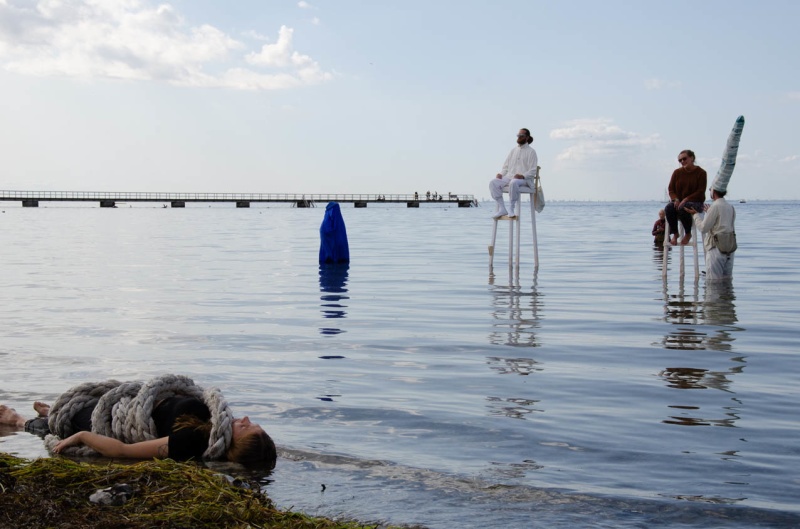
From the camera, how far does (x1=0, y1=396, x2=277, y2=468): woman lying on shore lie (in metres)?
5.12

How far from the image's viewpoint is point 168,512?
393 cm

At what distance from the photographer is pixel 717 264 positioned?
611 inches

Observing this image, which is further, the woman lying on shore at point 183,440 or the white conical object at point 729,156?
the white conical object at point 729,156

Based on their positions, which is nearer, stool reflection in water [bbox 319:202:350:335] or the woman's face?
the woman's face

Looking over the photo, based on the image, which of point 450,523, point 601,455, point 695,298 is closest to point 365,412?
point 601,455

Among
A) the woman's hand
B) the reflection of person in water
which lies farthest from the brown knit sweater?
the woman's hand

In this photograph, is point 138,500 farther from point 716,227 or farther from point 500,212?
point 500,212

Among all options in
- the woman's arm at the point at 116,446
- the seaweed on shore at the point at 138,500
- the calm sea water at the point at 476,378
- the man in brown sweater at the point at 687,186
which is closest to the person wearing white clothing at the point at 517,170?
the calm sea water at the point at 476,378

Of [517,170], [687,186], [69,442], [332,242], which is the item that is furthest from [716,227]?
[69,442]

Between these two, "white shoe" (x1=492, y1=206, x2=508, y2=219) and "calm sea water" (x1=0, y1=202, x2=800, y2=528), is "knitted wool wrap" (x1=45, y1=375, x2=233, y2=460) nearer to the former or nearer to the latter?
"calm sea water" (x1=0, y1=202, x2=800, y2=528)

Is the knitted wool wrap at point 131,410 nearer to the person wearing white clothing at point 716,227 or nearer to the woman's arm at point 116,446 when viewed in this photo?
the woman's arm at point 116,446

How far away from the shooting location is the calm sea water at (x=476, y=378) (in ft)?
15.0

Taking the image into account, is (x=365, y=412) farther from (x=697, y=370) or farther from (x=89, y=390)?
(x=697, y=370)

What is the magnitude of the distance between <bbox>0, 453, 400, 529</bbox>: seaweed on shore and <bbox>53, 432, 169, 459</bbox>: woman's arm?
0.49 metres
